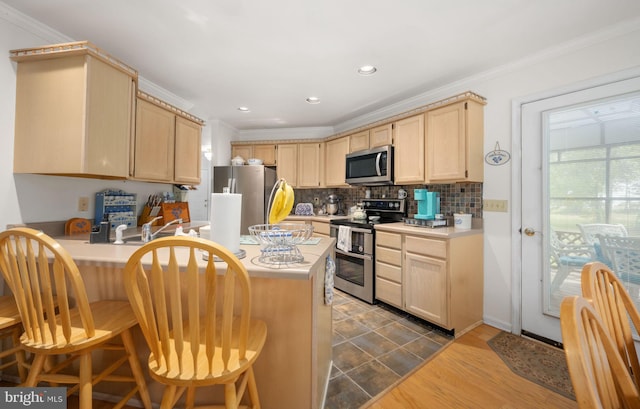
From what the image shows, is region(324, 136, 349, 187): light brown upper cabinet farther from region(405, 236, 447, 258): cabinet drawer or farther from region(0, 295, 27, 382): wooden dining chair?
region(0, 295, 27, 382): wooden dining chair

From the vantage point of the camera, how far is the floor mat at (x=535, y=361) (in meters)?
1.70

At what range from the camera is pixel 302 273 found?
40.1 inches

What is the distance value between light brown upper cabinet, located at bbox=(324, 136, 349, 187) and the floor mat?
243 cm

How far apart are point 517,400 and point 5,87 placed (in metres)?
3.67

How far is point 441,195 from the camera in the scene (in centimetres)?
291

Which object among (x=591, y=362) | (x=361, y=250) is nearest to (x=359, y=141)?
(x=361, y=250)

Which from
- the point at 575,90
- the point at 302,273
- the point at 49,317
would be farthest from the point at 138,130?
the point at 575,90

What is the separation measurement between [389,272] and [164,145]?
2.53m

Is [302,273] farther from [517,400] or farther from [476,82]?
[476,82]

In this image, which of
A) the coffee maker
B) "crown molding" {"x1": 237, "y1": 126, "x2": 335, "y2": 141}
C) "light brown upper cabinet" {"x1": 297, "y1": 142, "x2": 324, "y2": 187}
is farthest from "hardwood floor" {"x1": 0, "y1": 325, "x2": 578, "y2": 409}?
"crown molding" {"x1": 237, "y1": 126, "x2": 335, "y2": 141}

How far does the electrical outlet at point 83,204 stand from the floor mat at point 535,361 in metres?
3.44

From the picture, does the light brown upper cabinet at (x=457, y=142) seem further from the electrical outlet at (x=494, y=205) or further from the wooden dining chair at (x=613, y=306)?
the wooden dining chair at (x=613, y=306)

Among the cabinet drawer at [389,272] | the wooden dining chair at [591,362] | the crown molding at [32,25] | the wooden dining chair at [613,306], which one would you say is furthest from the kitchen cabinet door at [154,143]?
the wooden dining chair at [613,306]

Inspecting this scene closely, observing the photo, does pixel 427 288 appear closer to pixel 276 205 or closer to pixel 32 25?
pixel 276 205
